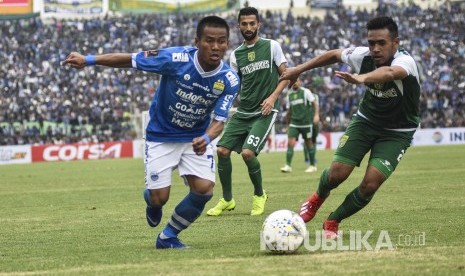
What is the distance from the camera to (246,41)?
42.5 feet

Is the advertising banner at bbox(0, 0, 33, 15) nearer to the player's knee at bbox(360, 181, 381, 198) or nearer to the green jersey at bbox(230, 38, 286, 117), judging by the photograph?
the green jersey at bbox(230, 38, 286, 117)

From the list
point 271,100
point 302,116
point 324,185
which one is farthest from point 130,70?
point 324,185

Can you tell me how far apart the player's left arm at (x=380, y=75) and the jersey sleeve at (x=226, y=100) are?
124cm

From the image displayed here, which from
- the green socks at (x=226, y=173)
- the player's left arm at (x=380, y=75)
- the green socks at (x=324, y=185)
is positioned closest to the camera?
the player's left arm at (x=380, y=75)

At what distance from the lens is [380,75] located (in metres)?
8.38

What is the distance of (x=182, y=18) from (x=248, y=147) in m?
45.7

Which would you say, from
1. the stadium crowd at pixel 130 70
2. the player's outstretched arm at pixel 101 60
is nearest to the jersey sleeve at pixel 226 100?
the player's outstretched arm at pixel 101 60

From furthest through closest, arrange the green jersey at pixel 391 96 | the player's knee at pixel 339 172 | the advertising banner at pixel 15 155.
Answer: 1. the advertising banner at pixel 15 155
2. the player's knee at pixel 339 172
3. the green jersey at pixel 391 96

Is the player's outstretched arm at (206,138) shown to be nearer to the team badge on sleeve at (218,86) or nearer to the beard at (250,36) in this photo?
the team badge on sleeve at (218,86)

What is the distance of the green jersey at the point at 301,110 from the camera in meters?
25.3

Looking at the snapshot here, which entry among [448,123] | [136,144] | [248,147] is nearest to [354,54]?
[248,147]

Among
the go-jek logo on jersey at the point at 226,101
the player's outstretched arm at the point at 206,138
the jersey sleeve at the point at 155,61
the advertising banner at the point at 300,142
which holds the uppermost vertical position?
the jersey sleeve at the point at 155,61

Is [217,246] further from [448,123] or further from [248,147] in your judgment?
[448,123]

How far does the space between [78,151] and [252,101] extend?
29.4 m
